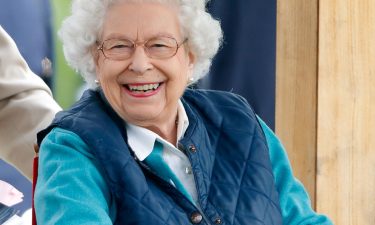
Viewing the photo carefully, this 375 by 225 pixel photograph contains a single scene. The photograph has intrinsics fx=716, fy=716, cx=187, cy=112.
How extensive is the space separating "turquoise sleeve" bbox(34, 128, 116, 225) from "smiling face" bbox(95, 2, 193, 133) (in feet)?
0.58

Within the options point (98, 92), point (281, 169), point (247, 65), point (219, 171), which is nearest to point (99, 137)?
point (98, 92)

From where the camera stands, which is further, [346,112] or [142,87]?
[346,112]

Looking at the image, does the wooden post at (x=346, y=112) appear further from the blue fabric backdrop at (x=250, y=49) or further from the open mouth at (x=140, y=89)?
the open mouth at (x=140, y=89)

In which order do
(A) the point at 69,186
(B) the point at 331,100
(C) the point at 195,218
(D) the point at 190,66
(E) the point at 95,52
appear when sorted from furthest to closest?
(B) the point at 331,100 → (D) the point at 190,66 → (E) the point at 95,52 → (C) the point at 195,218 → (A) the point at 69,186

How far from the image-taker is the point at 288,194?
84.9 inches

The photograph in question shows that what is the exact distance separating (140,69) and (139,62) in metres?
0.02

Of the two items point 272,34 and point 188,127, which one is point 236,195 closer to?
point 188,127

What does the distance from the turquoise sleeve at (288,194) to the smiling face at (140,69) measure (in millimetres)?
396

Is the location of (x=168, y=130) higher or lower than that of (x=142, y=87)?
lower

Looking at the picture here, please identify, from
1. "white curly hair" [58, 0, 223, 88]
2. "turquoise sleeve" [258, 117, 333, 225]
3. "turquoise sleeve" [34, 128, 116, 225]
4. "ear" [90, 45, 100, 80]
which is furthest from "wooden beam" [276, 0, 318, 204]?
"turquoise sleeve" [34, 128, 116, 225]

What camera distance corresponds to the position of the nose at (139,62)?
6.21 ft

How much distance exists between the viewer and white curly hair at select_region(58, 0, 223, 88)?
1.97m

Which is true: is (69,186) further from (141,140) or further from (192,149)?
(192,149)

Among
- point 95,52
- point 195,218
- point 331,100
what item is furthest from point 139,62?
point 331,100
